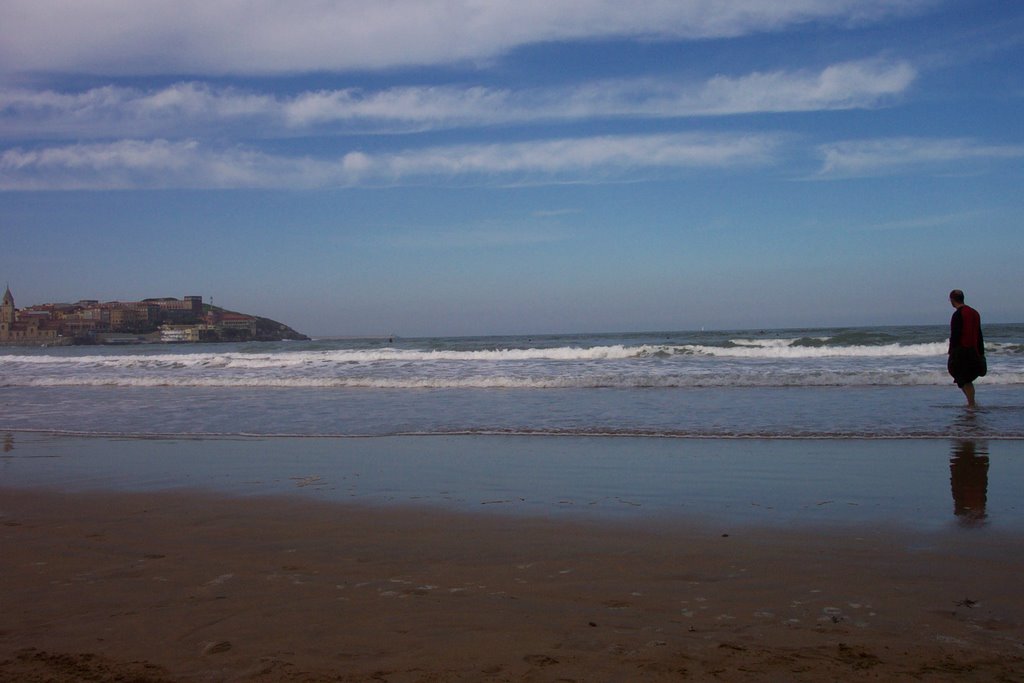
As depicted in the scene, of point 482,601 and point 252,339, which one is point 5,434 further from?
point 252,339

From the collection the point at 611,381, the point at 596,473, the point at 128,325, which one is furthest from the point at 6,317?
the point at 596,473

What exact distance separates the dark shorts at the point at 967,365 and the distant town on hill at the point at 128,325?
69.1 m

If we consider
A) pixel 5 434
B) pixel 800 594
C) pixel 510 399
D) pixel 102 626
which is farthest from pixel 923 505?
pixel 5 434

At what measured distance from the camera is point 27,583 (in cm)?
362

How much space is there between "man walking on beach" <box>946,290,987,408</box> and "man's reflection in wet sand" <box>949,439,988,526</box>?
317 centimetres

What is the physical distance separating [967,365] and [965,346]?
0.27m

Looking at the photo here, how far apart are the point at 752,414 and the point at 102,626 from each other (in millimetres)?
8492

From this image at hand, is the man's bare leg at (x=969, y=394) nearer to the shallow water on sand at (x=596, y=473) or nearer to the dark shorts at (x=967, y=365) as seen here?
the dark shorts at (x=967, y=365)

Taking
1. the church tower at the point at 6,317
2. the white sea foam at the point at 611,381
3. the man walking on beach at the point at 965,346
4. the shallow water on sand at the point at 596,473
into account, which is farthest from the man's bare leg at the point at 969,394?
the church tower at the point at 6,317

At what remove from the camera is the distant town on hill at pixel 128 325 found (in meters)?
73.8

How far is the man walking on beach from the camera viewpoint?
10406 mm

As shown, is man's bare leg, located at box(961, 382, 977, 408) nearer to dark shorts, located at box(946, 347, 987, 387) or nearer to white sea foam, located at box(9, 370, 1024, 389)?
dark shorts, located at box(946, 347, 987, 387)

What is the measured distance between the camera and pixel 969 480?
5.72 metres

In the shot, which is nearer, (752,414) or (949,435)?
(949,435)
